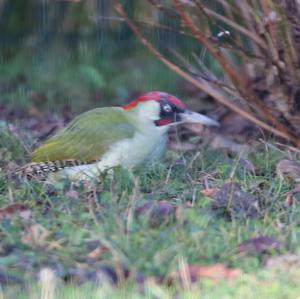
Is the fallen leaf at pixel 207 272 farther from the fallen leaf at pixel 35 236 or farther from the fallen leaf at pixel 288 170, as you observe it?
the fallen leaf at pixel 288 170

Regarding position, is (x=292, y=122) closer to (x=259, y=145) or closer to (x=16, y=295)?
(x=259, y=145)

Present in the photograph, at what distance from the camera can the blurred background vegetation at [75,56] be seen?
9430 mm

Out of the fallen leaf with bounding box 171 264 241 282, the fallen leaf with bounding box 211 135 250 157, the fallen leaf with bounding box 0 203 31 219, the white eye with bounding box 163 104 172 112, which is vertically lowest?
the fallen leaf with bounding box 211 135 250 157

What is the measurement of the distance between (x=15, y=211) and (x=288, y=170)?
Answer: 5.38 feet

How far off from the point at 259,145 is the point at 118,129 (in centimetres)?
103

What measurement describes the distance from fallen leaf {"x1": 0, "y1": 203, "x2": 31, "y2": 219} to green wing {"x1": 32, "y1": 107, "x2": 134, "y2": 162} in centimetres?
105

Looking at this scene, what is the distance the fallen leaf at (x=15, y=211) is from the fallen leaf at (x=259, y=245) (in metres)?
1.13

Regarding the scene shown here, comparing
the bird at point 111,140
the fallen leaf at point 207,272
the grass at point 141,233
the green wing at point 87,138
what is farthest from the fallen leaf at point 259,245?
the green wing at point 87,138

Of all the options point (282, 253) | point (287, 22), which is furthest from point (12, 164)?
point (282, 253)

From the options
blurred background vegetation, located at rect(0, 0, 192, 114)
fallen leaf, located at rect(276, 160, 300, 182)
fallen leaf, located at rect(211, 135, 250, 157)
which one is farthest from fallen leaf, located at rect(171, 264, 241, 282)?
blurred background vegetation, located at rect(0, 0, 192, 114)

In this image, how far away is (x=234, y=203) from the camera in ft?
18.7

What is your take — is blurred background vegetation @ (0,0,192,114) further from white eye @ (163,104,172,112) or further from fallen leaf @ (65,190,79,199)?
fallen leaf @ (65,190,79,199)

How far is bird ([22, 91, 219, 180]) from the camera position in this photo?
261 inches

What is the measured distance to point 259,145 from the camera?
7.30 m
